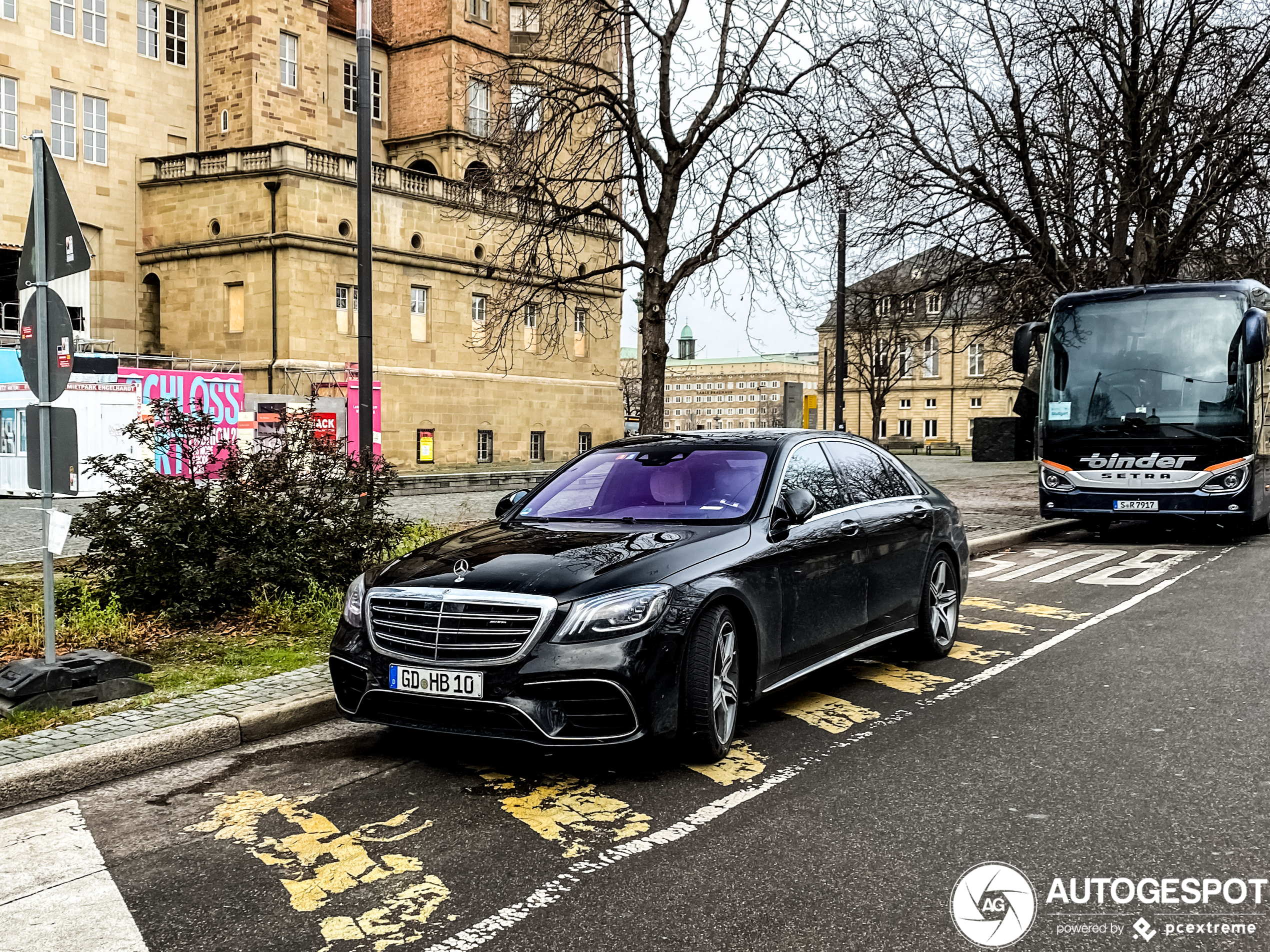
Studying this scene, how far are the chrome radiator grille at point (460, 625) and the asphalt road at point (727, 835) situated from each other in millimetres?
606

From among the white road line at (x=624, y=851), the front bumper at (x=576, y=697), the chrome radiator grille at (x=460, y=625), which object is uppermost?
the chrome radiator grille at (x=460, y=625)

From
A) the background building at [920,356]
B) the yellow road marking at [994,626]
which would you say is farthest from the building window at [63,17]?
the yellow road marking at [994,626]

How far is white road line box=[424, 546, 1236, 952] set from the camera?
11.9 ft

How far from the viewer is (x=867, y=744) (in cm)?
580

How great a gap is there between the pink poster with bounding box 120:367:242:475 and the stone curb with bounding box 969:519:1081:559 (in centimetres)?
1692

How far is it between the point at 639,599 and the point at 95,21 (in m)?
41.1

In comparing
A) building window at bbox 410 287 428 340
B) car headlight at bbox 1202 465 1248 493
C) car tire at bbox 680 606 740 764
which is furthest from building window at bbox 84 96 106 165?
car tire at bbox 680 606 740 764

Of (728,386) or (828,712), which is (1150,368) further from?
(728,386)

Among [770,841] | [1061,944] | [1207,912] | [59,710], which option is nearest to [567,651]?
[770,841]

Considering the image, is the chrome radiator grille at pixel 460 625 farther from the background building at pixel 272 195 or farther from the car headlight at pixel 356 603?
the background building at pixel 272 195

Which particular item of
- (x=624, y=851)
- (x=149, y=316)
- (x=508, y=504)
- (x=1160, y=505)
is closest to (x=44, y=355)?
(x=508, y=504)

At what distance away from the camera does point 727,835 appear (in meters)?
4.50

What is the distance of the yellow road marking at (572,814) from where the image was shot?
4.49 meters

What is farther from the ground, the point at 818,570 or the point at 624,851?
the point at 818,570
